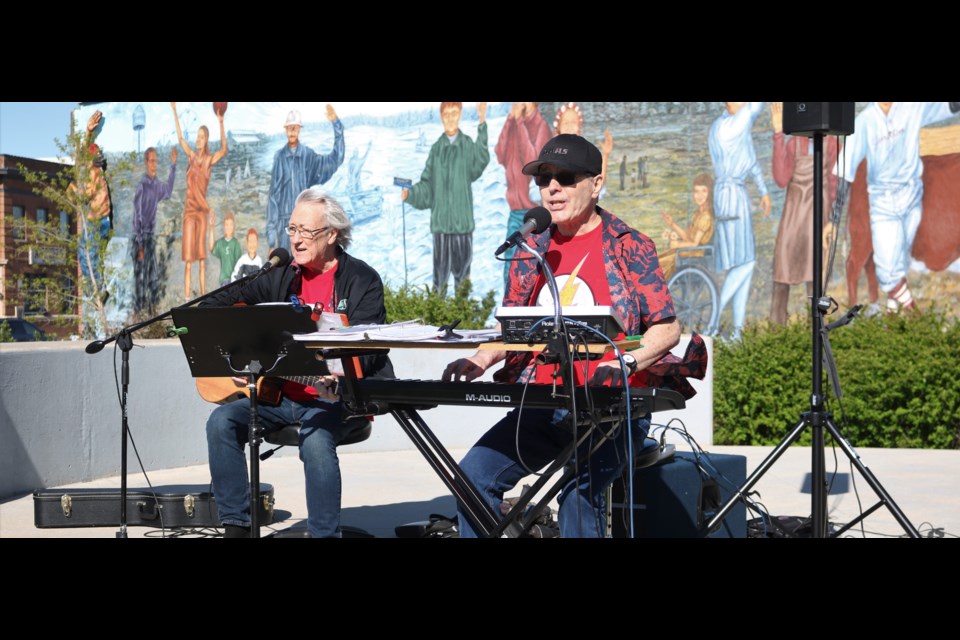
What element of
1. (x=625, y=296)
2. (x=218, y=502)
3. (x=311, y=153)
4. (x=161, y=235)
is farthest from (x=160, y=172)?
(x=625, y=296)

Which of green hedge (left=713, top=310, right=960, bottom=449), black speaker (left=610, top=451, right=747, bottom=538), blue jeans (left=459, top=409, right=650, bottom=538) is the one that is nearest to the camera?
blue jeans (left=459, top=409, right=650, bottom=538)

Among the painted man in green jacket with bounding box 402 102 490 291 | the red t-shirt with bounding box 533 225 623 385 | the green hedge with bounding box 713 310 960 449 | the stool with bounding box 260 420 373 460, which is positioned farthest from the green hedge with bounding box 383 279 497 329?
the red t-shirt with bounding box 533 225 623 385

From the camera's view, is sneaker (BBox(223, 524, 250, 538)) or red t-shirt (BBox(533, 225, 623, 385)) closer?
red t-shirt (BBox(533, 225, 623, 385))

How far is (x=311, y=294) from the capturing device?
5.69 metres

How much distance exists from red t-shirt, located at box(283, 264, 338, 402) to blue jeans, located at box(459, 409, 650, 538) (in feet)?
4.20

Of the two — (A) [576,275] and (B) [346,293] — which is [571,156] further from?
(B) [346,293]

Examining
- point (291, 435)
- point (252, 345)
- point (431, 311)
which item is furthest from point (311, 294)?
point (431, 311)

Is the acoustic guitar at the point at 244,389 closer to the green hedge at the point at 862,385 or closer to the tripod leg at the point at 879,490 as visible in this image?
the tripod leg at the point at 879,490

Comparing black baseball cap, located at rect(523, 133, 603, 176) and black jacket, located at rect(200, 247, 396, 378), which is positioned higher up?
black baseball cap, located at rect(523, 133, 603, 176)

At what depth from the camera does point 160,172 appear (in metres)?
23.3

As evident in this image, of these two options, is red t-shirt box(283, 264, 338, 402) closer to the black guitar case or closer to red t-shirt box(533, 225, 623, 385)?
the black guitar case

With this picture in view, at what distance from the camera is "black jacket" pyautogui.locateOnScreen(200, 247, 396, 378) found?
18.0 ft
